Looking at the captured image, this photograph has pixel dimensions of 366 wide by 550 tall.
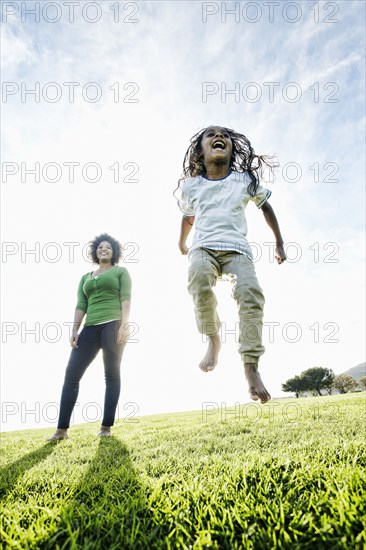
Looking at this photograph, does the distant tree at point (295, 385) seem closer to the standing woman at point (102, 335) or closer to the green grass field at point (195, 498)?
the standing woman at point (102, 335)

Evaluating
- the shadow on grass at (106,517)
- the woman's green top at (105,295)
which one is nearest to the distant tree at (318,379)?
the woman's green top at (105,295)

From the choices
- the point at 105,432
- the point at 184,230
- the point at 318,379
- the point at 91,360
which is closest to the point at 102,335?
the point at 91,360

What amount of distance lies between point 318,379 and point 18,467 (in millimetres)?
61070

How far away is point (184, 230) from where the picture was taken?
4023mm

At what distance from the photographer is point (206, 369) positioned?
3.33 meters

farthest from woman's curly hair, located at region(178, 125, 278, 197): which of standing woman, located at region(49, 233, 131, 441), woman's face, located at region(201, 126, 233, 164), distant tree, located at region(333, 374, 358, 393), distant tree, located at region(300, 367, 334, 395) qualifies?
distant tree, located at region(333, 374, 358, 393)

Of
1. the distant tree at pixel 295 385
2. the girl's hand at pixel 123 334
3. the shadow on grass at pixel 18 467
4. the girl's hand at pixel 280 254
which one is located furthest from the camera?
the distant tree at pixel 295 385

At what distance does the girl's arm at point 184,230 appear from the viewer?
3.96 metres

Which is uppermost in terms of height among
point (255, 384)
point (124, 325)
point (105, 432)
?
point (124, 325)

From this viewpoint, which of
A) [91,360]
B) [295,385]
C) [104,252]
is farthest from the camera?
[295,385]

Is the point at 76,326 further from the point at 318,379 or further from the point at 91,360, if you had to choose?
the point at 318,379

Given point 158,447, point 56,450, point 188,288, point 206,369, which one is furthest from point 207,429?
point 188,288

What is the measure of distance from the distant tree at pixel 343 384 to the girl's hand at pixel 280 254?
6144 centimetres

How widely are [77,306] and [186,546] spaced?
13.1 ft
